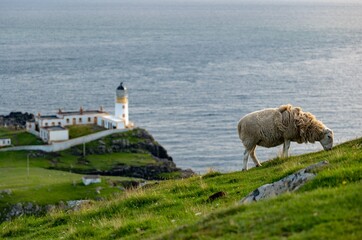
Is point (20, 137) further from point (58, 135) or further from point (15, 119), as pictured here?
point (15, 119)

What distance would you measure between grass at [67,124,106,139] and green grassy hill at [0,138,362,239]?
7275 centimetres

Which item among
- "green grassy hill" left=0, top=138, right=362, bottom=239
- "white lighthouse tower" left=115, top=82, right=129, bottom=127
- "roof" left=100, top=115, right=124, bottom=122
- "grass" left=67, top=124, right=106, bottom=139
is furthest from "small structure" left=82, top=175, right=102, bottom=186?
"green grassy hill" left=0, top=138, right=362, bottom=239

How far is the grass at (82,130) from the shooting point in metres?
93.7

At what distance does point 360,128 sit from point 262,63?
269ft

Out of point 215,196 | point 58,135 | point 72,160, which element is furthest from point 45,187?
point 215,196

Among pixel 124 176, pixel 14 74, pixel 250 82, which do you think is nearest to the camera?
pixel 124 176

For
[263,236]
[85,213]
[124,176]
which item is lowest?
[124,176]

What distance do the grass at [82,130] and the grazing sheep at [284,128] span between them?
7176 centimetres

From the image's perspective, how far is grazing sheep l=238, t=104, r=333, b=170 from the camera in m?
22.4

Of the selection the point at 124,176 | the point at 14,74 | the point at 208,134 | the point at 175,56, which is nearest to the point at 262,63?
the point at 175,56

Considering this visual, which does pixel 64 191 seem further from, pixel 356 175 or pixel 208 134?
pixel 356 175

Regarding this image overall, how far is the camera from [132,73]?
15575 centimetres

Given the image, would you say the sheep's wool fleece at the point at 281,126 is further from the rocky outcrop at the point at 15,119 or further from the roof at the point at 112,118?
the rocky outcrop at the point at 15,119

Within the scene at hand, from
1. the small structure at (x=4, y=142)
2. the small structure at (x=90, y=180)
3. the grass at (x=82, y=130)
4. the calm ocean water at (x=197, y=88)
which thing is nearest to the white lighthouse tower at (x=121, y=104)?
the grass at (x=82, y=130)
